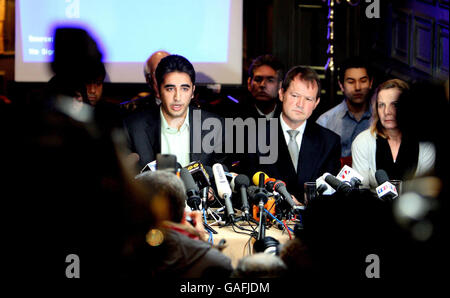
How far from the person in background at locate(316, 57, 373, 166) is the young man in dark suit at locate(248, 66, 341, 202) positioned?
0.68m

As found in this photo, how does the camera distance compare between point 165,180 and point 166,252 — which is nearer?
point 166,252

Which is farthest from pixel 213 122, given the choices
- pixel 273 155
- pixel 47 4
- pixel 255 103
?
pixel 47 4

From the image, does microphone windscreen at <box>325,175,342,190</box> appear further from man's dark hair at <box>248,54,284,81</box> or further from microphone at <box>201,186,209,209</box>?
man's dark hair at <box>248,54,284,81</box>

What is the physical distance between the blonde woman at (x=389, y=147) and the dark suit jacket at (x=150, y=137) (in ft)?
3.02

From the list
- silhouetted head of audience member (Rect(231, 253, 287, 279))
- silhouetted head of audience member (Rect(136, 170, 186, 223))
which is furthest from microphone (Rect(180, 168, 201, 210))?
silhouetted head of audience member (Rect(231, 253, 287, 279))

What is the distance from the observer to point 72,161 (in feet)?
3.94

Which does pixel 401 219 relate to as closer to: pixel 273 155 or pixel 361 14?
pixel 273 155

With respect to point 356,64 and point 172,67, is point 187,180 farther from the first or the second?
point 356,64

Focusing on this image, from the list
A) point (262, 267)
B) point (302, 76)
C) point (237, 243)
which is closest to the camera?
point (262, 267)

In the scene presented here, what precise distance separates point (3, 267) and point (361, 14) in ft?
15.6

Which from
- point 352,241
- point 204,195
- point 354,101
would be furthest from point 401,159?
point 352,241

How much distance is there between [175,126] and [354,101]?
149cm

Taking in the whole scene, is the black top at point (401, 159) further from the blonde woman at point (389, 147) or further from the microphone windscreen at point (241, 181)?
the microphone windscreen at point (241, 181)

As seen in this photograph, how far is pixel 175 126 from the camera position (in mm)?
3068
